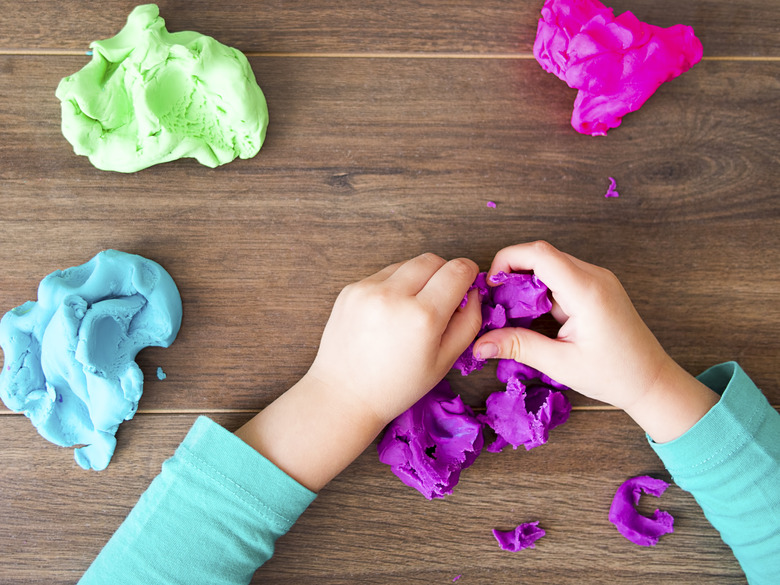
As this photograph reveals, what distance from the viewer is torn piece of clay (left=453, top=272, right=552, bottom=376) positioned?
59 centimetres

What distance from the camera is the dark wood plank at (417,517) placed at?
2.08 feet

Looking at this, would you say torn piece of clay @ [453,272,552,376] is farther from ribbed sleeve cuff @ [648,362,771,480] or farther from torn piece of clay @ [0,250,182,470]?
torn piece of clay @ [0,250,182,470]

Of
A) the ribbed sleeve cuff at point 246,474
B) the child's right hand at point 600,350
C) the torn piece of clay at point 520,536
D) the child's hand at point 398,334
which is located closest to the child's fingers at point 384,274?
the child's hand at point 398,334

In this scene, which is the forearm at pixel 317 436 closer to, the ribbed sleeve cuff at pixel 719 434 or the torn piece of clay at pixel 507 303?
the torn piece of clay at pixel 507 303

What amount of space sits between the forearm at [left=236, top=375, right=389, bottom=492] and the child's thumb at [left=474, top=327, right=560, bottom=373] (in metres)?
0.13

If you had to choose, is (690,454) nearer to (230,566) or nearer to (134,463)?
(230,566)

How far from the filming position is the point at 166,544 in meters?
0.55

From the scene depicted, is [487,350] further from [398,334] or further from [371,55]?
[371,55]

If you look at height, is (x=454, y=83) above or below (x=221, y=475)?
above

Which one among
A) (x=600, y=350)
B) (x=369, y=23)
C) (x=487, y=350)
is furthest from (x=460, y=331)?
(x=369, y=23)

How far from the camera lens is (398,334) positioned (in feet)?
1.85

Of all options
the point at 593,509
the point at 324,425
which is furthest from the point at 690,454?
the point at 324,425

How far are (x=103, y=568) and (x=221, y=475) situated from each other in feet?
0.48

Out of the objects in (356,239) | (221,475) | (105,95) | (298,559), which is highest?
(105,95)
